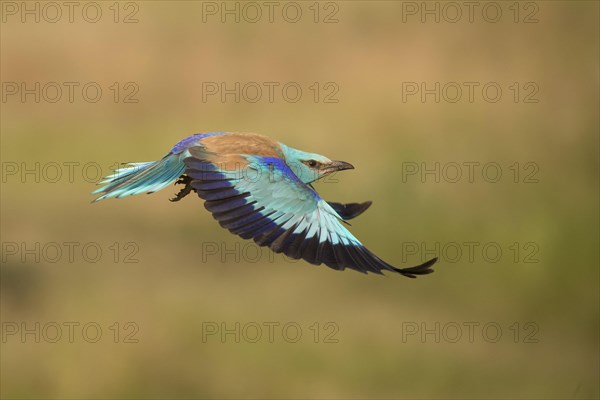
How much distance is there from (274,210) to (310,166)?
517 millimetres

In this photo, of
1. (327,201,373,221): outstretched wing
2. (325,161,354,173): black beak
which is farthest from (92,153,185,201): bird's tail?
(327,201,373,221): outstretched wing

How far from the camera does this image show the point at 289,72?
24.8 feet

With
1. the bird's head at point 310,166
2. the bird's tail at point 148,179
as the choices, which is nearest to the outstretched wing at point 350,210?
the bird's head at point 310,166

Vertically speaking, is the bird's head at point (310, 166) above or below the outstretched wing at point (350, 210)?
above

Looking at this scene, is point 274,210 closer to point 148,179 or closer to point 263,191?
point 263,191

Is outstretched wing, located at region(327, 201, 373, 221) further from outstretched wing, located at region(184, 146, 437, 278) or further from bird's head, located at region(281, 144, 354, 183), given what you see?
outstretched wing, located at region(184, 146, 437, 278)

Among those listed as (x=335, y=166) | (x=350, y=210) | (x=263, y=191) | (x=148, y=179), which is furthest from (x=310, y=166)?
(x=148, y=179)

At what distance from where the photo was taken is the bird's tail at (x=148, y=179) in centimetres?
426

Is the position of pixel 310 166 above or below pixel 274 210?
above

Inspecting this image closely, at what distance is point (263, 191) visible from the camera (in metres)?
4.09

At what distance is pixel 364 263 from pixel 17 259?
3414mm

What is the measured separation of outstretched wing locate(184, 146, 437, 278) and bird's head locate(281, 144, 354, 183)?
0.75ft

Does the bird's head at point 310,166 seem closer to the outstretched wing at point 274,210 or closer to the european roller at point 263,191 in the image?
the european roller at point 263,191

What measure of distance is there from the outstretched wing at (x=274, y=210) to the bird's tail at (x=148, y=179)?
7 centimetres
